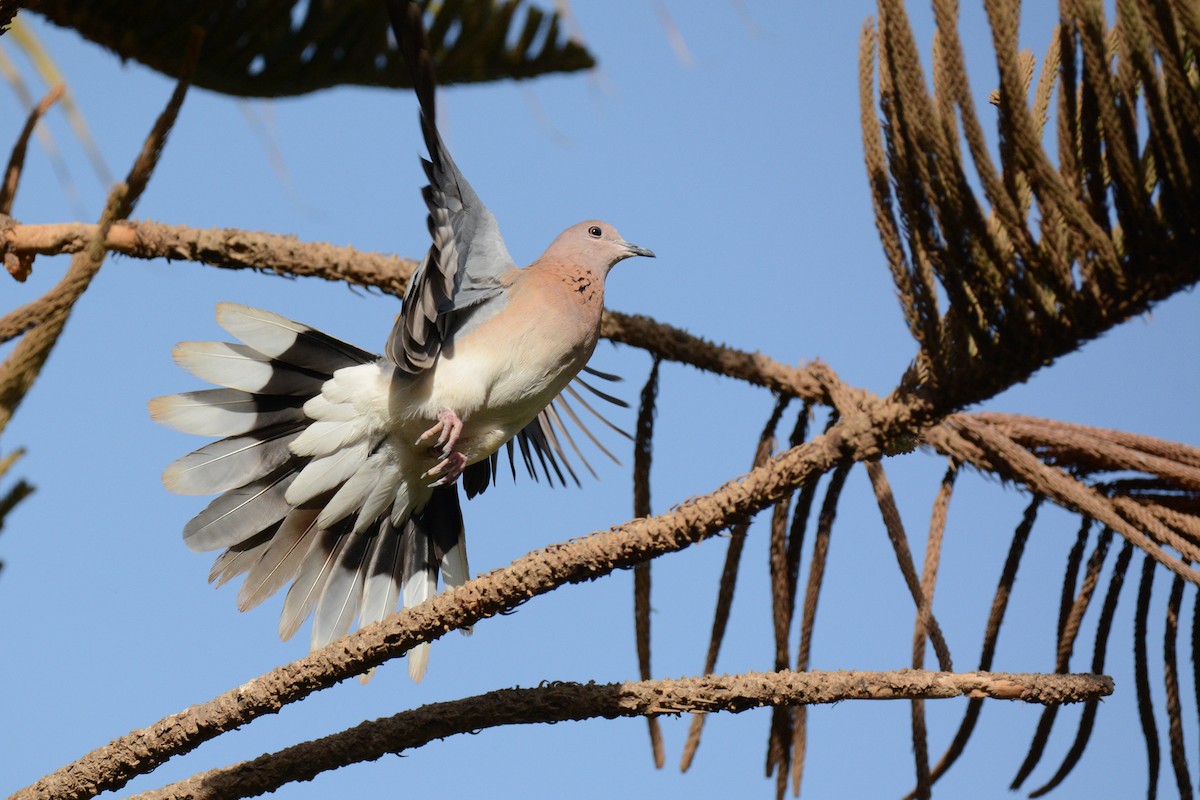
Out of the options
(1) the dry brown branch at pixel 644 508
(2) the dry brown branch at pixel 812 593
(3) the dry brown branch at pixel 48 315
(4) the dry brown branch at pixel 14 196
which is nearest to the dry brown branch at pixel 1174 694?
(2) the dry brown branch at pixel 812 593

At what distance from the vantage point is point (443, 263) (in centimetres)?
249

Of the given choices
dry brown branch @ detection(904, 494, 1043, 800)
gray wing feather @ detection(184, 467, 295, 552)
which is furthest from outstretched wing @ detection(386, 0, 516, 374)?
dry brown branch @ detection(904, 494, 1043, 800)

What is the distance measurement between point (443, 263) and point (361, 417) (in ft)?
2.01

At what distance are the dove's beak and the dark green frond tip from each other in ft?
1.80

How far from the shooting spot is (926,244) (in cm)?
141

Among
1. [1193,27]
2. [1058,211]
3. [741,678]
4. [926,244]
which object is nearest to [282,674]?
[741,678]

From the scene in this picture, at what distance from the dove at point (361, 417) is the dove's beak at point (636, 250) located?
0.25 meters

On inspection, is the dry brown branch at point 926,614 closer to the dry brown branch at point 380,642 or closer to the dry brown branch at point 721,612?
the dry brown branch at point 721,612

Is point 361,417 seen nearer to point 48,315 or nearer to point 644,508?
point 644,508

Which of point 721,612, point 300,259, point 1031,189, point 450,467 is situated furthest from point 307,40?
point 1031,189

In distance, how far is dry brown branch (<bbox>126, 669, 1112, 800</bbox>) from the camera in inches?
61.8

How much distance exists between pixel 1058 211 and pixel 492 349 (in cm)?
168

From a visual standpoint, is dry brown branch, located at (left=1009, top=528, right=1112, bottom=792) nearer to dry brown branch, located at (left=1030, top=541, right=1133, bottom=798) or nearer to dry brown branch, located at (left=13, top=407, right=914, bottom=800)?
dry brown branch, located at (left=1030, top=541, right=1133, bottom=798)

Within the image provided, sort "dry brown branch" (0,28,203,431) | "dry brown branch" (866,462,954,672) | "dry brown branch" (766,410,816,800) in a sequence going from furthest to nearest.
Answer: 1. "dry brown branch" (766,410,816,800)
2. "dry brown branch" (866,462,954,672)
3. "dry brown branch" (0,28,203,431)
